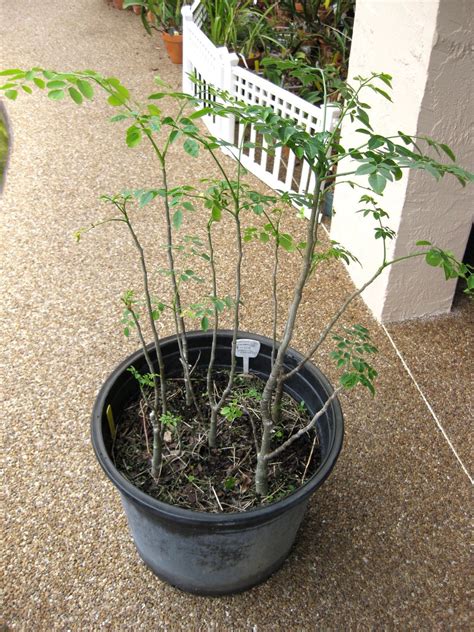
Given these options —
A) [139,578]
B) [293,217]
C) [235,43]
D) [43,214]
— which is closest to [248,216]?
[293,217]

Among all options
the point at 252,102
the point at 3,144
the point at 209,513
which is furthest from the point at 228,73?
the point at 209,513

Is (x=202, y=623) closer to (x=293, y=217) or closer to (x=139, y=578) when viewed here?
(x=139, y=578)

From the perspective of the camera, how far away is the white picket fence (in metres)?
3.21

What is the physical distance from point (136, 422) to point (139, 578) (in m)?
0.45

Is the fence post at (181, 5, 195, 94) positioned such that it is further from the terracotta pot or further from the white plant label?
the white plant label

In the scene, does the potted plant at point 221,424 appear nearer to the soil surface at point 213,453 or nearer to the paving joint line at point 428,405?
the soil surface at point 213,453

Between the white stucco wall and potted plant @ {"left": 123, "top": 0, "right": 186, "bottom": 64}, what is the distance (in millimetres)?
Answer: 2716

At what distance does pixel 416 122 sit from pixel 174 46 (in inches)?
133

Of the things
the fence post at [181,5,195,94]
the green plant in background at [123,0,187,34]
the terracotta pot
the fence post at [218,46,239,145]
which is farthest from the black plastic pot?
the green plant in background at [123,0,187,34]

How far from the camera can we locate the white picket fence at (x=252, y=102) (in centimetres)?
321

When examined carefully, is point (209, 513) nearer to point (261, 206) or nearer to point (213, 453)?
point (213, 453)

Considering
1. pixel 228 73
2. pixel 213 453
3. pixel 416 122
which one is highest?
pixel 416 122

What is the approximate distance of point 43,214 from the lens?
332 centimetres

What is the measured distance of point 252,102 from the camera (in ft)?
11.4
